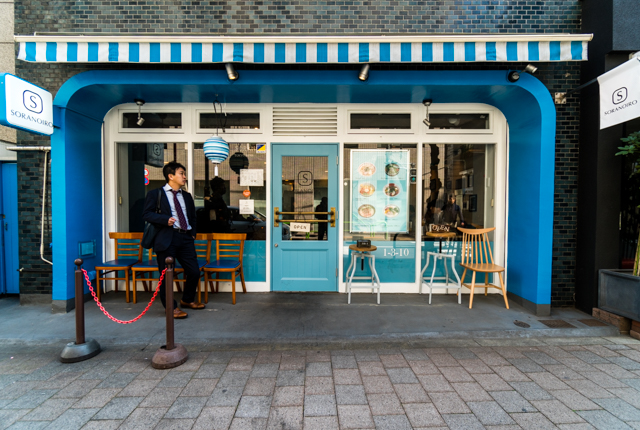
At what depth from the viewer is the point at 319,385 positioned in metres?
2.69

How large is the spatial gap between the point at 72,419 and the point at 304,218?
12.1 ft

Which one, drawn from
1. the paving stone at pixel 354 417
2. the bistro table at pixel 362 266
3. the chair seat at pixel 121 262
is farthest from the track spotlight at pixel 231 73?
the paving stone at pixel 354 417

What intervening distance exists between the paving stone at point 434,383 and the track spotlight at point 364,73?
374 cm

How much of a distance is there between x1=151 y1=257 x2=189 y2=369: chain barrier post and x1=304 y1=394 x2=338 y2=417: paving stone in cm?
147

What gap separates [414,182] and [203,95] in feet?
12.8

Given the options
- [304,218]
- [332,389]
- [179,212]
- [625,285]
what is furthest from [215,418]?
[625,285]

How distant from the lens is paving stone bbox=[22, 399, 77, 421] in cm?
227

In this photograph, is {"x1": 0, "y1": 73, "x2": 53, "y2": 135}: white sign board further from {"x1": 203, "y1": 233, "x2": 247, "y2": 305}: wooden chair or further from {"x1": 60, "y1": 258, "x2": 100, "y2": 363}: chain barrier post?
{"x1": 203, "y1": 233, "x2": 247, "y2": 305}: wooden chair

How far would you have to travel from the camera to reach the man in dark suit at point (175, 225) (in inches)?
152

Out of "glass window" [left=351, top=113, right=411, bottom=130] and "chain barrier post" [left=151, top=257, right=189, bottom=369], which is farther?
"glass window" [left=351, top=113, right=411, bottom=130]

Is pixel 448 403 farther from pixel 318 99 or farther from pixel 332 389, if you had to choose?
pixel 318 99

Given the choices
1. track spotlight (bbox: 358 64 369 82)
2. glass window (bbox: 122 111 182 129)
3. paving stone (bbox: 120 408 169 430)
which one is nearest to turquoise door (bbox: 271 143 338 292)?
track spotlight (bbox: 358 64 369 82)

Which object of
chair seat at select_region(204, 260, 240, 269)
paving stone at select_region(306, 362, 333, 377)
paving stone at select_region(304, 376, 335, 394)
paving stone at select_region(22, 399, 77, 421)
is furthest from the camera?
chair seat at select_region(204, 260, 240, 269)

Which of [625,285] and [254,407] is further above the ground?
[625,285]
